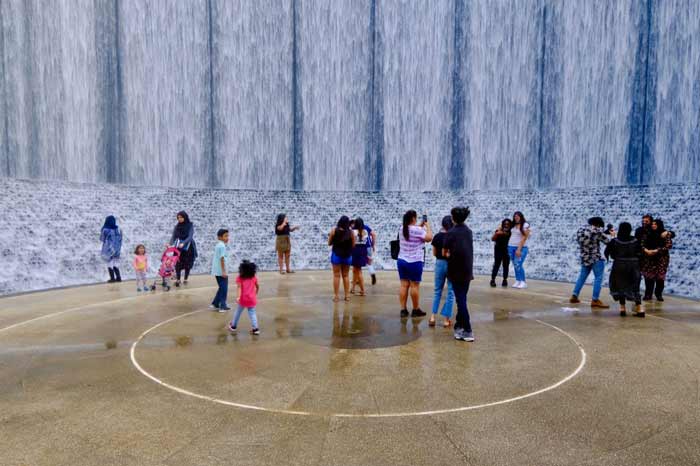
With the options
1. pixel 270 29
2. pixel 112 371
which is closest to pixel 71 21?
pixel 270 29

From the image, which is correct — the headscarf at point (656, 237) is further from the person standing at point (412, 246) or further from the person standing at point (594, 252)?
the person standing at point (412, 246)

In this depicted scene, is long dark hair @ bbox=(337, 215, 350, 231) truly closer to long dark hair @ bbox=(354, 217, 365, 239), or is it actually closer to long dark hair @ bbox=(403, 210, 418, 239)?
long dark hair @ bbox=(354, 217, 365, 239)

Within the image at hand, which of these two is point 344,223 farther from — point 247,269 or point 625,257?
point 625,257

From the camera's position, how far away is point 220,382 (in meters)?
4.88

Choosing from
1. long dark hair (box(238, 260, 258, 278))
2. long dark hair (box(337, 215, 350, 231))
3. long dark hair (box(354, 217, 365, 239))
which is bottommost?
long dark hair (box(238, 260, 258, 278))

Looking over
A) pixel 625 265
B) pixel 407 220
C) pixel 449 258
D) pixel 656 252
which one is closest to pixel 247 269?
pixel 407 220

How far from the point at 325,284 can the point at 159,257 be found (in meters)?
5.92

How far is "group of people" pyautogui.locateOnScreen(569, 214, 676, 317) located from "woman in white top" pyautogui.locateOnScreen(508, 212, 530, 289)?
173cm

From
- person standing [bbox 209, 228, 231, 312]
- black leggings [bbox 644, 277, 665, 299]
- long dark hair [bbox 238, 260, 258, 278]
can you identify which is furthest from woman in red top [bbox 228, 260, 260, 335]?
black leggings [bbox 644, 277, 665, 299]

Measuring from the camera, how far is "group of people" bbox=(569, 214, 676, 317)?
785 centimetres

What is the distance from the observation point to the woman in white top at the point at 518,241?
10938 millimetres

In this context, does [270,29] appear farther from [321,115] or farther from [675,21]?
[675,21]

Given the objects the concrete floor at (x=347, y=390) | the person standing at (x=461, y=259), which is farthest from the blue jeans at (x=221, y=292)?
the person standing at (x=461, y=259)

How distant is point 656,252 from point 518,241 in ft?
9.31
